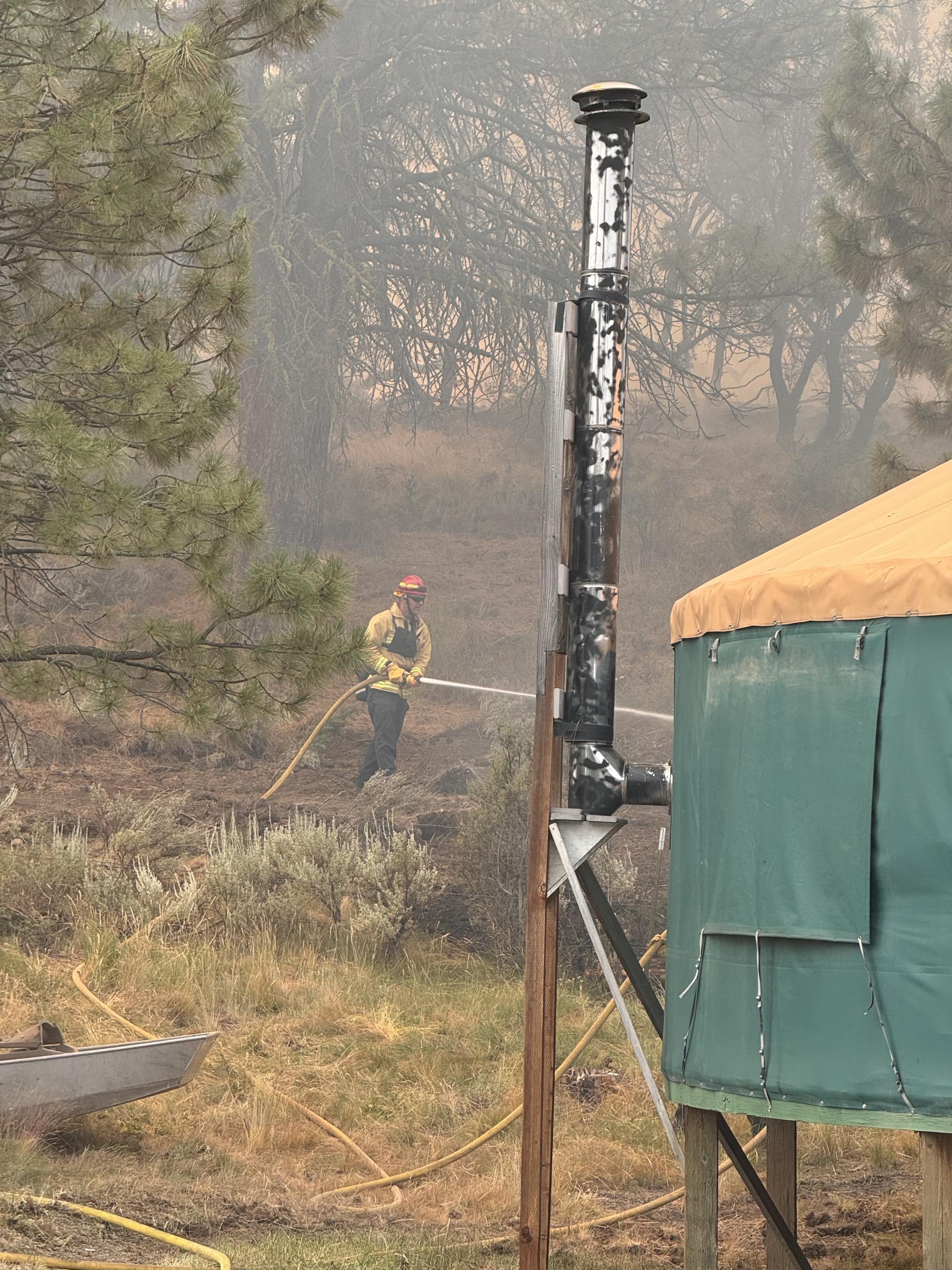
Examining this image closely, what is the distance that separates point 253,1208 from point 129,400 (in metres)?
3.54

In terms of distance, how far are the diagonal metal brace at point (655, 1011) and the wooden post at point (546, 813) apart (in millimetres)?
127

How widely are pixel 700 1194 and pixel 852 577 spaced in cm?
194

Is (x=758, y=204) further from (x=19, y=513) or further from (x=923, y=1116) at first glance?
(x=923, y=1116)

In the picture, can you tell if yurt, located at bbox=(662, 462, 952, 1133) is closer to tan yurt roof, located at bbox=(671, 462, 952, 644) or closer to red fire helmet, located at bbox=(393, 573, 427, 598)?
tan yurt roof, located at bbox=(671, 462, 952, 644)

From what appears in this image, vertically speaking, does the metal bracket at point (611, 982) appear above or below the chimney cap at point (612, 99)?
below

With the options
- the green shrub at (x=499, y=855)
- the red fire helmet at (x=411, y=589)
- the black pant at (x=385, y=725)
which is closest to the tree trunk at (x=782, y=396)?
the black pant at (x=385, y=725)

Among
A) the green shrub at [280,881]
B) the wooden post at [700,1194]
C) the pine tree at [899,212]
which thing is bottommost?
the green shrub at [280,881]

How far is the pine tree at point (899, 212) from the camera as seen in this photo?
10.3 meters

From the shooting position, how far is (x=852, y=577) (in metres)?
3.79

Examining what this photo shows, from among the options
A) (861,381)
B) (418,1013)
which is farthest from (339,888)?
(861,381)

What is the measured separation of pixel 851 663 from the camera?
3.76 m

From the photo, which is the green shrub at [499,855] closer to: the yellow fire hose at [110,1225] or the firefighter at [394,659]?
the firefighter at [394,659]

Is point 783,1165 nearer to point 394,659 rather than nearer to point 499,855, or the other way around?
point 499,855

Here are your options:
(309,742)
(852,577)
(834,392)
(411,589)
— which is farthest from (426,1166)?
(834,392)
